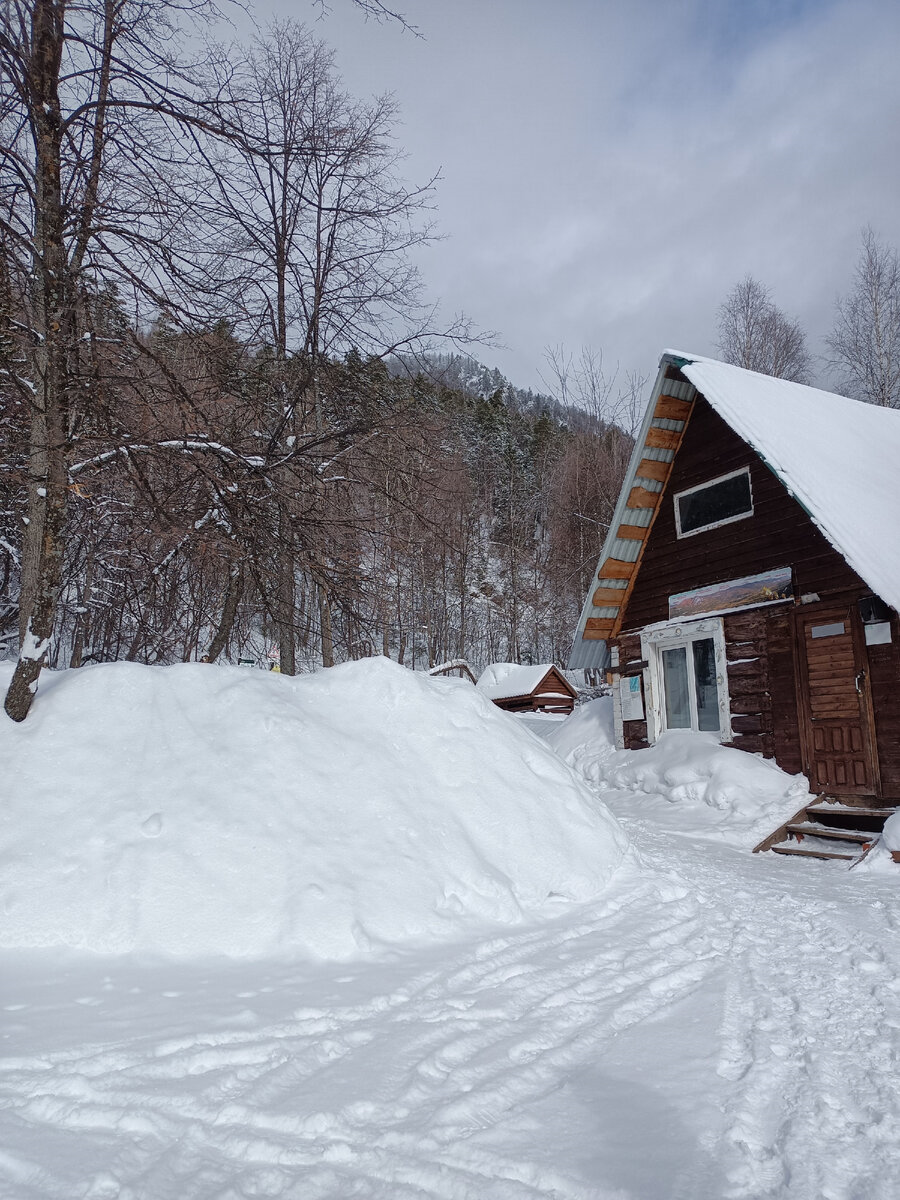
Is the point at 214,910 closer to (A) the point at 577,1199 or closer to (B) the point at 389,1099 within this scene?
(B) the point at 389,1099

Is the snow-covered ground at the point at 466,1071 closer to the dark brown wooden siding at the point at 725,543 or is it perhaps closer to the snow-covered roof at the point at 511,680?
the dark brown wooden siding at the point at 725,543

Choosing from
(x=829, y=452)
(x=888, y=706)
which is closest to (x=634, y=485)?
(x=829, y=452)

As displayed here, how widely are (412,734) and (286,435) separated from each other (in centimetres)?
384

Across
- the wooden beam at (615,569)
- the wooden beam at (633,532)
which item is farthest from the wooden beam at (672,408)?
the wooden beam at (615,569)

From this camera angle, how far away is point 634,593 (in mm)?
13766

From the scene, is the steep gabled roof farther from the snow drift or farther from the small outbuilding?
the small outbuilding

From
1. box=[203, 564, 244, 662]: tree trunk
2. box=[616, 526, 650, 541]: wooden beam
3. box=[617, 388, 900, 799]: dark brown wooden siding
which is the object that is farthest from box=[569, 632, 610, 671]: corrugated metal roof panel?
box=[203, 564, 244, 662]: tree trunk

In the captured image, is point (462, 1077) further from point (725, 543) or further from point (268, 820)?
point (725, 543)

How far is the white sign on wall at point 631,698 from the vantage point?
13328 millimetres

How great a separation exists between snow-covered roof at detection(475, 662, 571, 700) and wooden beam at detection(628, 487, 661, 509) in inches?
443

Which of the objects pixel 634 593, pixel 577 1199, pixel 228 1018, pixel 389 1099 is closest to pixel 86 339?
pixel 228 1018

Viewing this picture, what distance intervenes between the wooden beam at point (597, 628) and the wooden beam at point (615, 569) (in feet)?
2.80

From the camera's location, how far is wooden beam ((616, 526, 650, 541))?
1336 centimetres

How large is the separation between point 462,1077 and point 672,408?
11.8 meters
